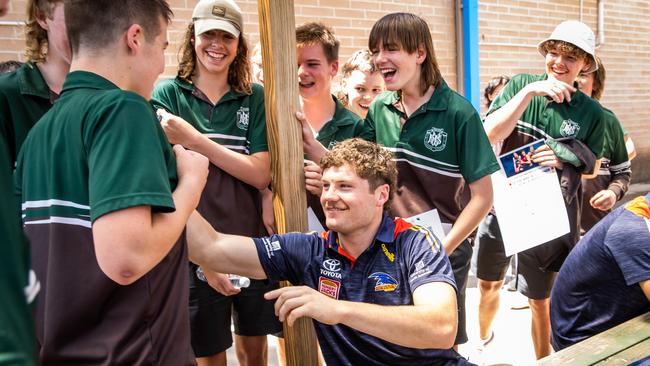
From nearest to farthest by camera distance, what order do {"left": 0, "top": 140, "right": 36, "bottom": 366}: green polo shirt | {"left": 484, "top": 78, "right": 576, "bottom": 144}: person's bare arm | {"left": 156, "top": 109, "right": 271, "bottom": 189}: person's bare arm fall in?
1. {"left": 0, "top": 140, "right": 36, "bottom": 366}: green polo shirt
2. {"left": 156, "top": 109, "right": 271, "bottom": 189}: person's bare arm
3. {"left": 484, "top": 78, "right": 576, "bottom": 144}: person's bare arm

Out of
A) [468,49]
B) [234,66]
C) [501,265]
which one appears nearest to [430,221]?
[234,66]

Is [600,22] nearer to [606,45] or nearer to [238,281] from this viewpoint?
[606,45]

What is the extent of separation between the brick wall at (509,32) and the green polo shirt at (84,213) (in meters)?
3.36

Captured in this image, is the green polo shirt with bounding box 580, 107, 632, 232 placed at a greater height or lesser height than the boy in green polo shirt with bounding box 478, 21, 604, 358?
lesser

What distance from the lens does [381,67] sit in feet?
8.93

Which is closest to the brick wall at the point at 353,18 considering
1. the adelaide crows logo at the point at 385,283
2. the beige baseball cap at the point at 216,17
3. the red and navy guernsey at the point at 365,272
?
the beige baseball cap at the point at 216,17

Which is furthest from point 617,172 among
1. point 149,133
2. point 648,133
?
point 648,133

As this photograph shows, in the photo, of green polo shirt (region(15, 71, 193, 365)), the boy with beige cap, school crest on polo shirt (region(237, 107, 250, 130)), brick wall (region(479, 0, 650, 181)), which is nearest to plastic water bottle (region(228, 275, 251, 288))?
the boy with beige cap

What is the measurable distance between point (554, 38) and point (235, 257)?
7.94ft

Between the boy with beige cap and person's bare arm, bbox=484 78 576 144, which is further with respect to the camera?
person's bare arm, bbox=484 78 576 144

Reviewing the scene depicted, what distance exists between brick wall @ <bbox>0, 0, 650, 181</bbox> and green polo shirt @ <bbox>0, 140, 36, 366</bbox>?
410 cm

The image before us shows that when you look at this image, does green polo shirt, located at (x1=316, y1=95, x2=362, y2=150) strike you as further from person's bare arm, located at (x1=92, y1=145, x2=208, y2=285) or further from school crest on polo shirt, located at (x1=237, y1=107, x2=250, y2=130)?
person's bare arm, located at (x1=92, y1=145, x2=208, y2=285)

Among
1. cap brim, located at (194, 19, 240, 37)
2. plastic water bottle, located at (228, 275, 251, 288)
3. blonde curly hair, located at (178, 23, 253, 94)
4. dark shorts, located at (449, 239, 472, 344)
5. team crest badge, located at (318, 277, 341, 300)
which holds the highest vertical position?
cap brim, located at (194, 19, 240, 37)

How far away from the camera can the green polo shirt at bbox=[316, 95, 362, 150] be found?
9.37 feet
